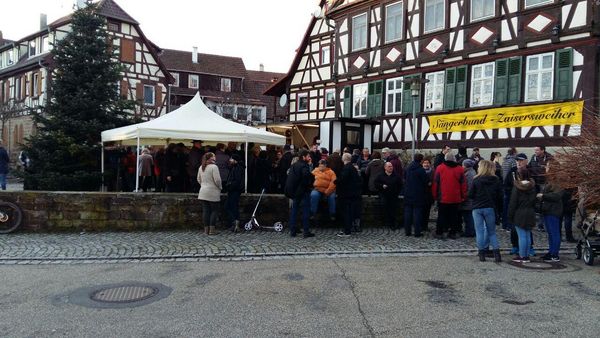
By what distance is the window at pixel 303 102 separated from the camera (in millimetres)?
28641

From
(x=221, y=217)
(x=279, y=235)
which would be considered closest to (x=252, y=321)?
(x=279, y=235)

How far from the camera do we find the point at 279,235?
1069 centimetres

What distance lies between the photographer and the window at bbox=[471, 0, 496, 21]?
739 inches

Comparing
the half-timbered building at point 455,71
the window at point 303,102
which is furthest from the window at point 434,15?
the window at point 303,102

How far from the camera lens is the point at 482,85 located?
1919 cm

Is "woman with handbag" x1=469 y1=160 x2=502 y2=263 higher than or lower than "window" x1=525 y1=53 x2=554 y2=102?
lower

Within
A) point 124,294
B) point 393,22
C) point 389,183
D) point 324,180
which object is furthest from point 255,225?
point 393,22

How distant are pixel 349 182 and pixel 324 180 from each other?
54 centimetres

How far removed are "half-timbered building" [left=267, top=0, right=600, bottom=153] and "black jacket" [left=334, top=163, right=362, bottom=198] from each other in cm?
569

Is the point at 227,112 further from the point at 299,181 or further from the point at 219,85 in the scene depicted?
the point at 299,181

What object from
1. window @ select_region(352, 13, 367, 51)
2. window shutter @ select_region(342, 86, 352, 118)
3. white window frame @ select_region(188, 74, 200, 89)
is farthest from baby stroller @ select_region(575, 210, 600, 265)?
white window frame @ select_region(188, 74, 200, 89)

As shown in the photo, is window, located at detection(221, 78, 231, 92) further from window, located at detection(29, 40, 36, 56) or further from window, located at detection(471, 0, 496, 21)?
window, located at detection(471, 0, 496, 21)

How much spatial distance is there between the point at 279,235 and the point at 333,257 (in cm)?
237

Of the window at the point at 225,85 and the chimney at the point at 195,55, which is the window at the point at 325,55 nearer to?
the window at the point at 225,85
